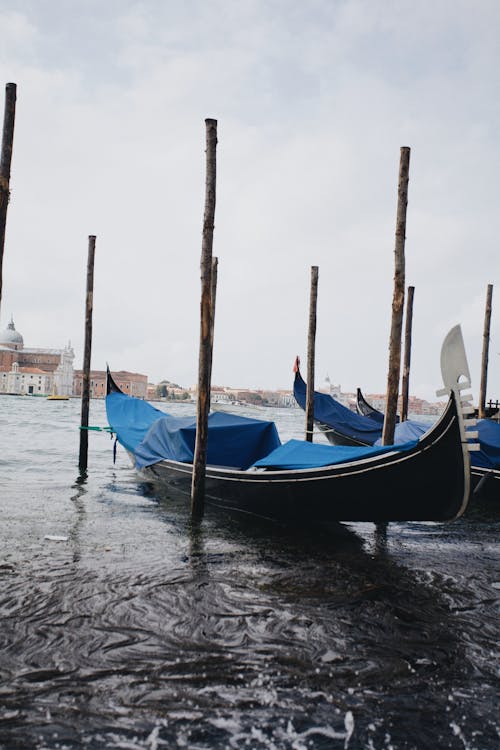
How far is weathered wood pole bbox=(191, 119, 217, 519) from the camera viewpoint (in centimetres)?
580

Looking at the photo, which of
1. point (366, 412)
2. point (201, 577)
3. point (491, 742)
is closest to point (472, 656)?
point (491, 742)

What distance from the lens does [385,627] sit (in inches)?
129

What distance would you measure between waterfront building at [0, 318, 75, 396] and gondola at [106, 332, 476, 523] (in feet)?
269

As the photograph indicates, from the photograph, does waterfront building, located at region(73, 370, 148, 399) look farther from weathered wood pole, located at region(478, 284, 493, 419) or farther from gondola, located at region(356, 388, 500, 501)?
gondola, located at region(356, 388, 500, 501)

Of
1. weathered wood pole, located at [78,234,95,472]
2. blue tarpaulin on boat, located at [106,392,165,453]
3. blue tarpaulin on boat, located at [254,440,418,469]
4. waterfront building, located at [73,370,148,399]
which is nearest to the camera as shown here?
blue tarpaulin on boat, located at [254,440,418,469]

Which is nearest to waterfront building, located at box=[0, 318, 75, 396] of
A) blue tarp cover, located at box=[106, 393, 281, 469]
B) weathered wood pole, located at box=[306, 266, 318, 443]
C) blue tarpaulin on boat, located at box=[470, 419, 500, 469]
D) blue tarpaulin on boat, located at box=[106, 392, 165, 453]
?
blue tarpaulin on boat, located at box=[106, 392, 165, 453]

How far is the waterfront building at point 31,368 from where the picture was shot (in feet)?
279

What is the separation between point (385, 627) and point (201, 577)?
135 cm

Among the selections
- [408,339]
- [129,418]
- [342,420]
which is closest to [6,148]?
[129,418]

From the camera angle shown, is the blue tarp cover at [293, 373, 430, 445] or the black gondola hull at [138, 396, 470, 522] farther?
the blue tarp cover at [293, 373, 430, 445]

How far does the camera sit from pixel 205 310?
582 centimetres

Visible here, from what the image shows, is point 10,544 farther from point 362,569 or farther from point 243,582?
point 362,569

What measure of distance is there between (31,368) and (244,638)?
299ft

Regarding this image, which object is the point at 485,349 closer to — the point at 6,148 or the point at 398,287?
the point at 398,287
